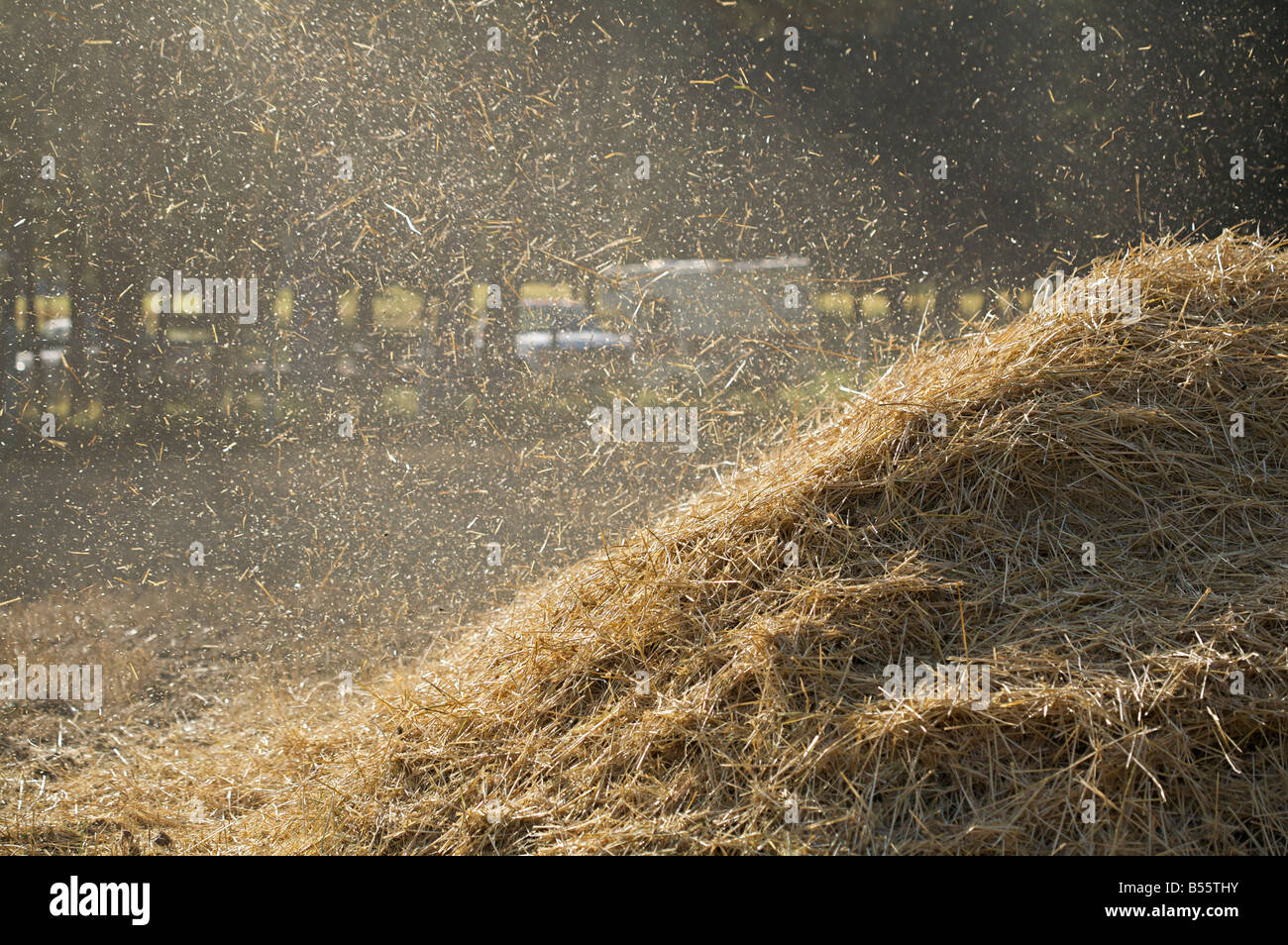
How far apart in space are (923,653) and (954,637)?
0.24 feet

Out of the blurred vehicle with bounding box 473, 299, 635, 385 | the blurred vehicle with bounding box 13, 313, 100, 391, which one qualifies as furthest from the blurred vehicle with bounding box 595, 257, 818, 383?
the blurred vehicle with bounding box 13, 313, 100, 391

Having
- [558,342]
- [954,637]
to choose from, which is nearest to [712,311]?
[558,342]

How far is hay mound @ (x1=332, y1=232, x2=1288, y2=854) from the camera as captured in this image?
152cm

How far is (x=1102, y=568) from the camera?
1.84 metres

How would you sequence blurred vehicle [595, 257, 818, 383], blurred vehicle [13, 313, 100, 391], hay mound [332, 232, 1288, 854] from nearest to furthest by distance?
hay mound [332, 232, 1288, 854] < blurred vehicle [595, 257, 818, 383] < blurred vehicle [13, 313, 100, 391]

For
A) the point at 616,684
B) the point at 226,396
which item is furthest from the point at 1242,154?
the point at 226,396

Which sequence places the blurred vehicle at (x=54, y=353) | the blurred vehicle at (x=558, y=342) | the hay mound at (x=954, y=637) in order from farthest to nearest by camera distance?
the blurred vehicle at (x=54, y=353) < the blurred vehicle at (x=558, y=342) < the hay mound at (x=954, y=637)

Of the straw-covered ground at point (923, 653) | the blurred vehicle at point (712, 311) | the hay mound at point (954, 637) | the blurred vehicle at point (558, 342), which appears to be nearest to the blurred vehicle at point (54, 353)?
the blurred vehicle at point (558, 342)

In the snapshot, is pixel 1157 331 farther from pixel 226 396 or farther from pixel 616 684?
pixel 226 396

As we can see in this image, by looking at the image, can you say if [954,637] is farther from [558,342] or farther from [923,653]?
[558,342]

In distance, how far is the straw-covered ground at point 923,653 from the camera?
5.01 feet

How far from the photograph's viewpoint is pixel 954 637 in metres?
1.75

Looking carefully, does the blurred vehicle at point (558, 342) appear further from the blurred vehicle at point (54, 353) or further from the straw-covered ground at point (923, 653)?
the straw-covered ground at point (923, 653)

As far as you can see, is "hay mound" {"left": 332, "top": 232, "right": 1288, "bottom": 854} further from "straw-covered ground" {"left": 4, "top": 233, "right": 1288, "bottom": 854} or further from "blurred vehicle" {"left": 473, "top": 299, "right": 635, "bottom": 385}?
"blurred vehicle" {"left": 473, "top": 299, "right": 635, "bottom": 385}
